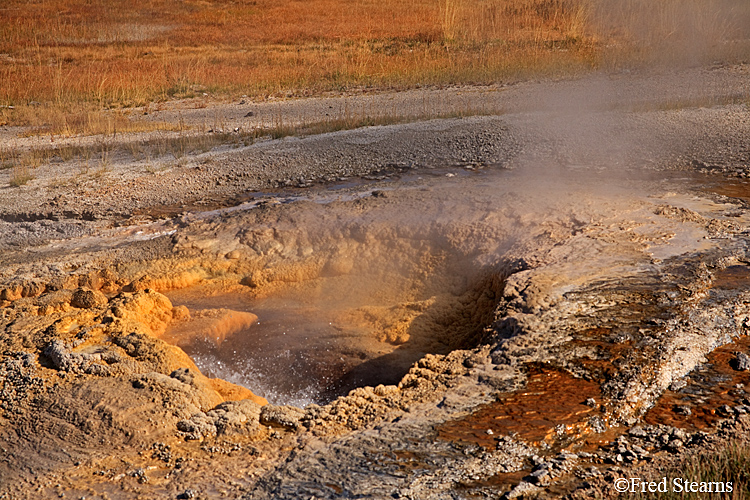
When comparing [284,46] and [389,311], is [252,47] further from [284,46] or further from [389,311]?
[389,311]

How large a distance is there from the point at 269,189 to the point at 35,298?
9.43 ft

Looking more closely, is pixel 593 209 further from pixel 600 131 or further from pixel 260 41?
pixel 260 41

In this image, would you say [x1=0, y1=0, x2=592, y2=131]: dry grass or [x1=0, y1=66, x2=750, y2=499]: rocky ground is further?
[x1=0, y1=0, x2=592, y2=131]: dry grass

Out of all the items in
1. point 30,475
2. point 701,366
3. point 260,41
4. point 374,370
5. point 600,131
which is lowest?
point 374,370

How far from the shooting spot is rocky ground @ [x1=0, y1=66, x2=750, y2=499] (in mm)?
2404

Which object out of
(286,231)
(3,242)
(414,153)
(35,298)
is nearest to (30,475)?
(35,298)

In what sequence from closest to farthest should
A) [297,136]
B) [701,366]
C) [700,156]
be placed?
[701,366], [700,156], [297,136]

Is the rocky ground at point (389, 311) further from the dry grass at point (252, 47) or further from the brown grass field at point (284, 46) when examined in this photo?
the dry grass at point (252, 47)

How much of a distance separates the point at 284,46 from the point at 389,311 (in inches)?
632

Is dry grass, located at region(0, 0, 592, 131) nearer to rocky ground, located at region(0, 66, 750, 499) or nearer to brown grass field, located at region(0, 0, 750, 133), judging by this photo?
brown grass field, located at region(0, 0, 750, 133)

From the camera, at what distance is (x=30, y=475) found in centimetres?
248

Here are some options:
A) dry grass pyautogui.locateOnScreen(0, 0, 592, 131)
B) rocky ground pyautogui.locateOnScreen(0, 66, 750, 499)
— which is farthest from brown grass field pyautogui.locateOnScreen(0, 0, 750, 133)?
rocky ground pyautogui.locateOnScreen(0, 66, 750, 499)

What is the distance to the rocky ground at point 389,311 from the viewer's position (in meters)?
2.40

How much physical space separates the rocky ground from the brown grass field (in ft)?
15.3
